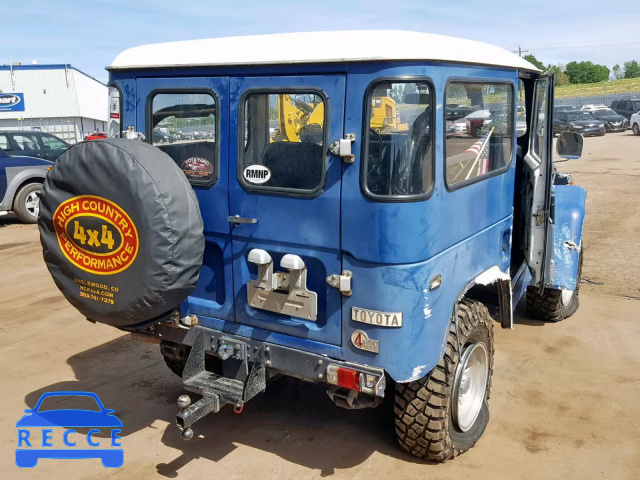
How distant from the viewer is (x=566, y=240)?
5.61 metres

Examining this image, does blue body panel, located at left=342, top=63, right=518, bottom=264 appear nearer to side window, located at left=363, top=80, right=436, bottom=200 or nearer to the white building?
side window, located at left=363, top=80, right=436, bottom=200

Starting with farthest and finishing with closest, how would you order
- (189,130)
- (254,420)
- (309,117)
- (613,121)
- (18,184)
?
(613,121)
(18,184)
(254,420)
(189,130)
(309,117)

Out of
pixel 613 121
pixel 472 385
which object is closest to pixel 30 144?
pixel 472 385

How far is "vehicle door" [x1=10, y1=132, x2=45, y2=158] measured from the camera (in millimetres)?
12688

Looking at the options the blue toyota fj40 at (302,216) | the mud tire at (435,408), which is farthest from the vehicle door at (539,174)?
the mud tire at (435,408)

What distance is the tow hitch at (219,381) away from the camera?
142 inches

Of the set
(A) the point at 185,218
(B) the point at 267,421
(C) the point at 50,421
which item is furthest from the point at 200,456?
(A) the point at 185,218

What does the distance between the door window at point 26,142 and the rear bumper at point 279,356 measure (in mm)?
10225

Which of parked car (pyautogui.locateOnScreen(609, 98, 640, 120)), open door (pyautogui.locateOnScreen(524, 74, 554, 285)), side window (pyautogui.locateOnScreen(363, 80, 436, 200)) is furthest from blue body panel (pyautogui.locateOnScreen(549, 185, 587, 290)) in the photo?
parked car (pyautogui.locateOnScreen(609, 98, 640, 120))

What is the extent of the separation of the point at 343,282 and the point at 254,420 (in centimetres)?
162

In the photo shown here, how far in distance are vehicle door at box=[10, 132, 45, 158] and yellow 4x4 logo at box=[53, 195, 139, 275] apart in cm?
1012

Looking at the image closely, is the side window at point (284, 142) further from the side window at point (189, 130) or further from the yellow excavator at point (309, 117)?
the side window at point (189, 130)

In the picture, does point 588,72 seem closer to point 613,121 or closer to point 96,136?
point 613,121

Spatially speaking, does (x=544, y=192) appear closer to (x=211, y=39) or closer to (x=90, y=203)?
(x=211, y=39)
